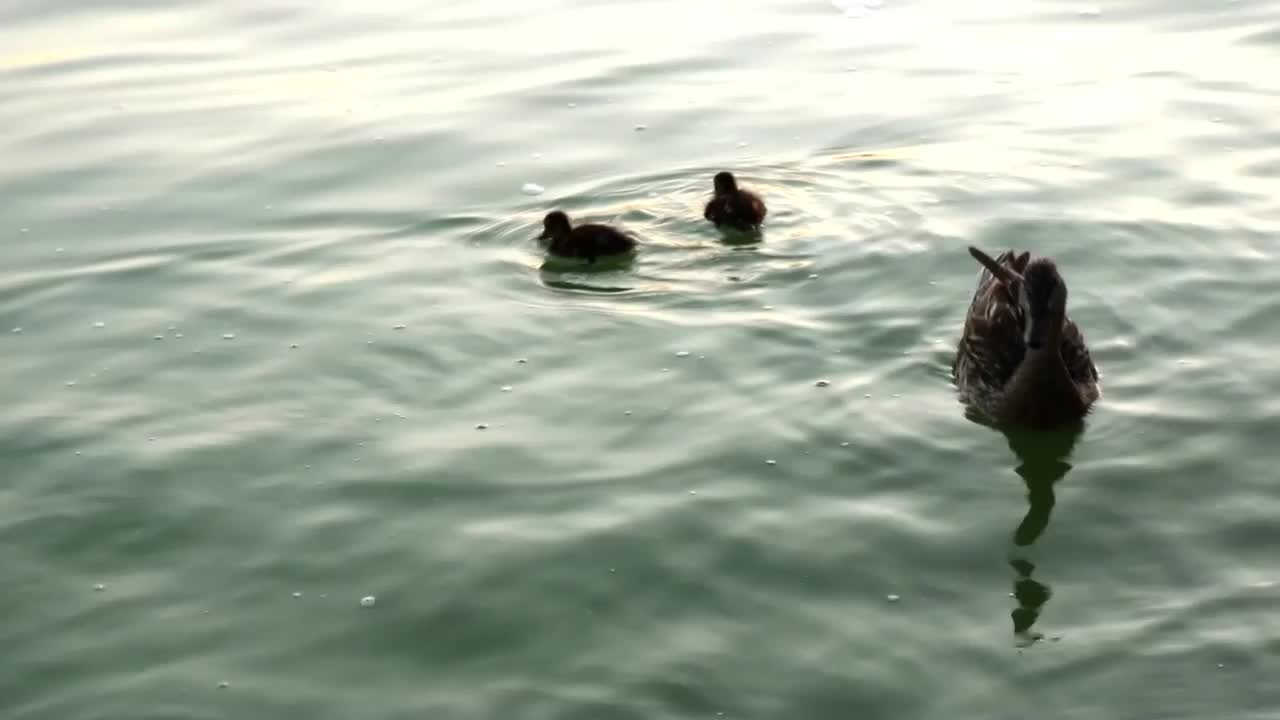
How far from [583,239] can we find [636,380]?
1562 millimetres

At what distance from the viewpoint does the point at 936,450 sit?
791cm

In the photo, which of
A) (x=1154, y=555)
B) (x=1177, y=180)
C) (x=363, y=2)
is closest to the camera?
(x=1154, y=555)

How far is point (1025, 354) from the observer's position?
8211 mm

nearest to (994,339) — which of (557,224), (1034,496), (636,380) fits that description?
(1034,496)

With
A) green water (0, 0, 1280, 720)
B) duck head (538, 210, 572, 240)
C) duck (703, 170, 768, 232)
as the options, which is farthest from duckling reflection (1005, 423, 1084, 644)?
duck head (538, 210, 572, 240)

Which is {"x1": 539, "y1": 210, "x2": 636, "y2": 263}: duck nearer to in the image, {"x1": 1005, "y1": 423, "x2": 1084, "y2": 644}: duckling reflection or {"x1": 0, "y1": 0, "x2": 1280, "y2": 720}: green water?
{"x1": 0, "y1": 0, "x2": 1280, "y2": 720}: green water

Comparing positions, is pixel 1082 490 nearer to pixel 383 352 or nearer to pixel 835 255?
pixel 835 255

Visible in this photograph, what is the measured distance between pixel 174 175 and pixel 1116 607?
7.66 m

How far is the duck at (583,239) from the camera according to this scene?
10.1 m

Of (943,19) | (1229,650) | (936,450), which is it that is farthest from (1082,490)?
(943,19)

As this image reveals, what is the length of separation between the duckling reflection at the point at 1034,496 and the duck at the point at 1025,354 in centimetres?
10

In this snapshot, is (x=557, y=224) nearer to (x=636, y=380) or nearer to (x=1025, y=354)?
(x=636, y=380)

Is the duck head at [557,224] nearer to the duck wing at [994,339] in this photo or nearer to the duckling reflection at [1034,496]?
the duck wing at [994,339]

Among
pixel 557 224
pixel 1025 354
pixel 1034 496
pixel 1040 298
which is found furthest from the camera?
pixel 557 224
